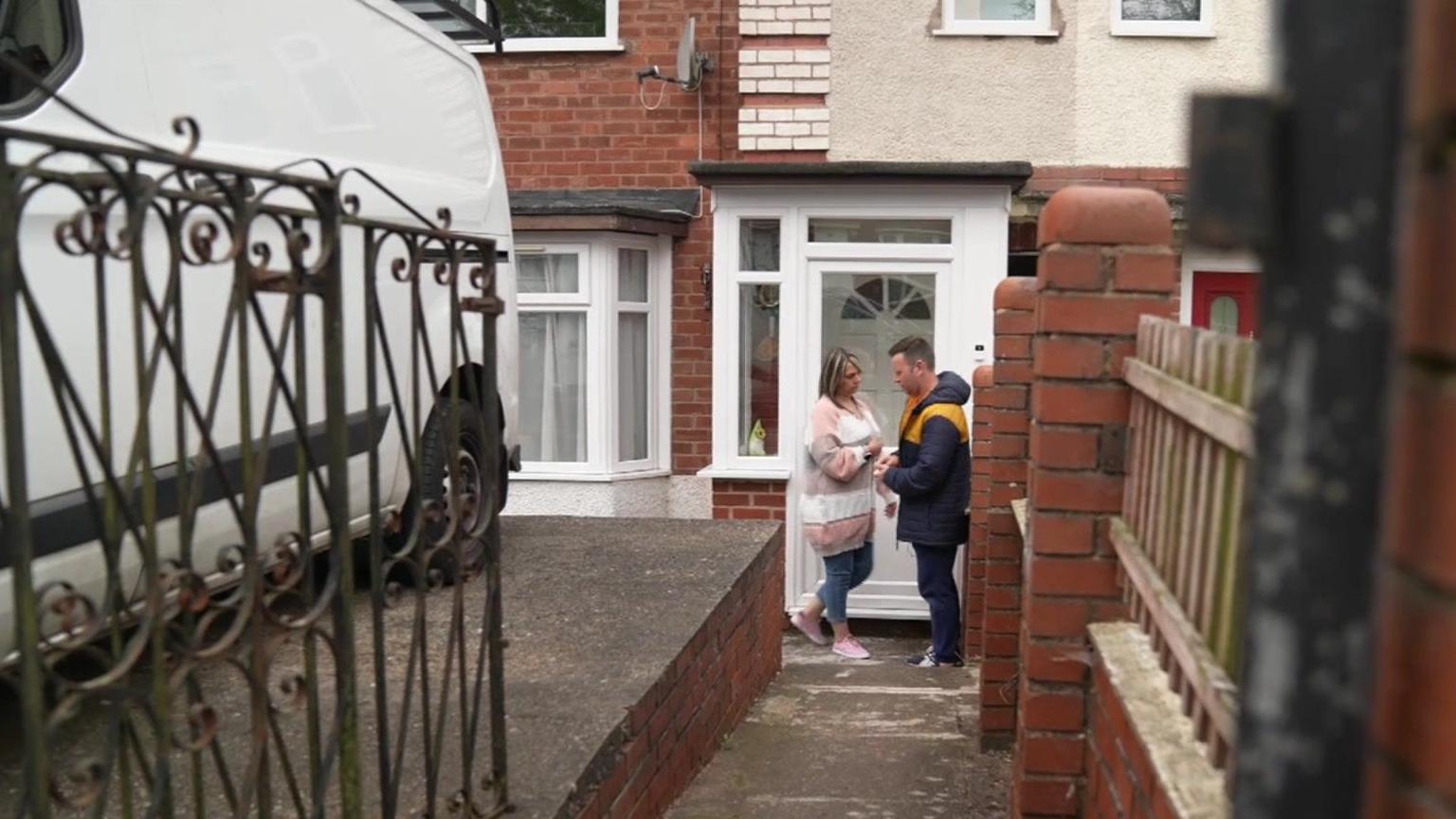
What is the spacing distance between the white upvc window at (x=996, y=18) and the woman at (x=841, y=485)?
3538 mm

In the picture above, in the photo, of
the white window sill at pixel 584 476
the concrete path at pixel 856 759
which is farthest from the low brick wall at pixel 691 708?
the white window sill at pixel 584 476

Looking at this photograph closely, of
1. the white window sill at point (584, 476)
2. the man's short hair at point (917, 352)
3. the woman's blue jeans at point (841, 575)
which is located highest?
the man's short hair at point (917, 352)

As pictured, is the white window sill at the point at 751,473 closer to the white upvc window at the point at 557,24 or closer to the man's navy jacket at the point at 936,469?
the man's navy jacket at the point at 936,469

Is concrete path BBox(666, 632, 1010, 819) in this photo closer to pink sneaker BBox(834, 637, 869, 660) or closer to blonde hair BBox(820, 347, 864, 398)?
pink sneaker BBox(834, 637, 869, 660)

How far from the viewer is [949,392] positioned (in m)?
8.66

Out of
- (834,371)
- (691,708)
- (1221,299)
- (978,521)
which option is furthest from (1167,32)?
(691,708)

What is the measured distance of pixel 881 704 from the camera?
7.14 meters

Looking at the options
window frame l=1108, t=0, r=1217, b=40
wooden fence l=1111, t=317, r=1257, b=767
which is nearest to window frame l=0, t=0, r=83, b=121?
wooden fence l=1111, t=317, r=1257, b=767

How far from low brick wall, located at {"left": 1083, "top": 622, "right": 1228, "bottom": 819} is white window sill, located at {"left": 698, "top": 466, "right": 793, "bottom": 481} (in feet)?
22.0

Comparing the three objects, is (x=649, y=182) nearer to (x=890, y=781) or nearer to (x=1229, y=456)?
(x=890, y=781)

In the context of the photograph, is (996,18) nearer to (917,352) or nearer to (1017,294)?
(917,352)

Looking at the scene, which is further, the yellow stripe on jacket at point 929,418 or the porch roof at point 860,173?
the porch roof at point 860,173

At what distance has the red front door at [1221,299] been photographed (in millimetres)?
12062

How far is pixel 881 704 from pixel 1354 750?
6.43 meters
